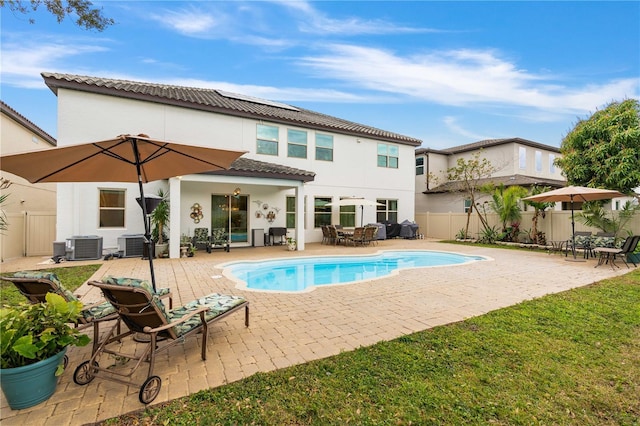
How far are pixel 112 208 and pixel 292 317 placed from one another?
428 inches

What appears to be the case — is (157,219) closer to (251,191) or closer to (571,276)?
(251,191)

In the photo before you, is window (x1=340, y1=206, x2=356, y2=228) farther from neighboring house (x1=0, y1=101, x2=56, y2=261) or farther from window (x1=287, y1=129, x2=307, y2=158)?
neighboring house (x1=0, y1=101, x2=56, y2=261)

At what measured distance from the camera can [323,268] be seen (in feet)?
34.1

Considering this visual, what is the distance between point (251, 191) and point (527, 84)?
14737 millimetres

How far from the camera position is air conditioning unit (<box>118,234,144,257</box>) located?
11492 mm

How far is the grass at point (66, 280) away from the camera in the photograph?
571cm

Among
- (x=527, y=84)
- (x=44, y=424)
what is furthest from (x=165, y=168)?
(x=527, y=84)

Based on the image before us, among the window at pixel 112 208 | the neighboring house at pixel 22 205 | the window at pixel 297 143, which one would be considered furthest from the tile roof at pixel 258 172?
the neighboring house at pixel 22 205

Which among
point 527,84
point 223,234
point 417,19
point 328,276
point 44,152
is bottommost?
point 328,276

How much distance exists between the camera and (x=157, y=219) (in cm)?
1145

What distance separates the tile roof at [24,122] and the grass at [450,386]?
16360 mm

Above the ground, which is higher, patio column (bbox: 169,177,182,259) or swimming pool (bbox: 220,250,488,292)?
patio column (bbox: 169,177,182,259)

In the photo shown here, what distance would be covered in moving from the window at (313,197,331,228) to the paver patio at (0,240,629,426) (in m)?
8.22

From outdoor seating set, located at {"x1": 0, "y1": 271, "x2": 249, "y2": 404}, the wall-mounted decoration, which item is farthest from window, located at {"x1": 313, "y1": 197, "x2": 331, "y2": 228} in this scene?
outdoor seating set, located at {"x1": 0, "y1": 271, "x2": 249, "y2": 404}
